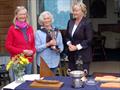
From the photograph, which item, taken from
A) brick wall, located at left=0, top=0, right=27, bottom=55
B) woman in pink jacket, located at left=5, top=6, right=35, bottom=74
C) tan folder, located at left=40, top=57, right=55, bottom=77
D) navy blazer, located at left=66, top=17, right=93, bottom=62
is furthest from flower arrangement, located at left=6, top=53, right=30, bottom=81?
brick wall, located at left=0, top=0, right=27, bottom=55

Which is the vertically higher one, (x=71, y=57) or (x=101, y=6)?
(x=101, y=6)

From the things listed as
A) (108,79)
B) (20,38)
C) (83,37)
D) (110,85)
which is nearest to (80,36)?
(83,37)

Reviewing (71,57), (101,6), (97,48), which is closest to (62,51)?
(71,57)

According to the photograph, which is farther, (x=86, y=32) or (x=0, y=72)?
(x=0, y=72)

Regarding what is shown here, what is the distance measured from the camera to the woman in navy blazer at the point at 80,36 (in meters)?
5.07

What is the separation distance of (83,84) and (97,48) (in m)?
5.94

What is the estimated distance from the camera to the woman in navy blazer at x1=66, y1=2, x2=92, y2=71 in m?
5.07

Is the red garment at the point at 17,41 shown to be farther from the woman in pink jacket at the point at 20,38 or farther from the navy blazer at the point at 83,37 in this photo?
the navy blazer at the point at 83,37

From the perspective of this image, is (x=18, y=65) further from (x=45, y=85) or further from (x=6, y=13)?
(x=6, y=13)

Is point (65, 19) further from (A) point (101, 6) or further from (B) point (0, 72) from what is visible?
(A) point (101, 6)

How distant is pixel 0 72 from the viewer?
19.6ft

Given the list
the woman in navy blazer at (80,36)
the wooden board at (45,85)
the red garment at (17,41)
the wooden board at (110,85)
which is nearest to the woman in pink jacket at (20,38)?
the red garment at (17,41)

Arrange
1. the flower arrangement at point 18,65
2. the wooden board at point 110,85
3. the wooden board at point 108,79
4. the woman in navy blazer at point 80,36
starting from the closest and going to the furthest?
the wooden board at point 110,85, the wooden board at point 108,79, the flower arrangement at point 18,65, the woman in navy blazer at point 80,36

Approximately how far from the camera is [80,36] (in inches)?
202
